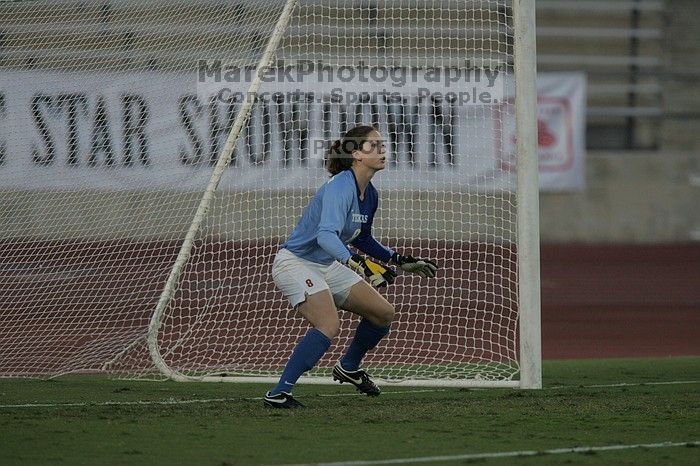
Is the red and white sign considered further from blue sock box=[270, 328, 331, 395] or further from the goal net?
blue sock box=[270, 328, 331, 395]

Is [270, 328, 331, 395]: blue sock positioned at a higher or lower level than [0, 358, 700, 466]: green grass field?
higher

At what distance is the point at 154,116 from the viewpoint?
10992 mm

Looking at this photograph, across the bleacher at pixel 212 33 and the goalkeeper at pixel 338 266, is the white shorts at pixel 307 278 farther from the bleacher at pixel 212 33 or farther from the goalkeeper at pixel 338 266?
the bleacher at pixel 212 33

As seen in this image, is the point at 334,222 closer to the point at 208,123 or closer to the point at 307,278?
the point at 307,278

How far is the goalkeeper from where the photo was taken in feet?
22.9

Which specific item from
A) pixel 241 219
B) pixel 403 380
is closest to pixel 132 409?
pixel 403 380

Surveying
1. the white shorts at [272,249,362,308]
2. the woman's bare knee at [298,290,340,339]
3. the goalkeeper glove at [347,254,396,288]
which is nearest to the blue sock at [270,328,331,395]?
the woman's bare knee at [298,290,340,339]

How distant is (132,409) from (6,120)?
420cm

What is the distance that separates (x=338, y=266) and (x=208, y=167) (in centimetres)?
385

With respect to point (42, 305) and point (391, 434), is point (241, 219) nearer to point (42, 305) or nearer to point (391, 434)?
point (42, 305)

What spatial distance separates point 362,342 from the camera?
7691 millimetres

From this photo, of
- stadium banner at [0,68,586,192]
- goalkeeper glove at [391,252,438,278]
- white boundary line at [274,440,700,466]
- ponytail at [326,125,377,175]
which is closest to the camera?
white boundary line at [274,440,700,466]

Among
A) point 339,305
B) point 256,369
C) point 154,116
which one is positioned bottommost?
point 256,369

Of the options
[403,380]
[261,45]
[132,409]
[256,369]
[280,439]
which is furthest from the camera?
[261,45]
